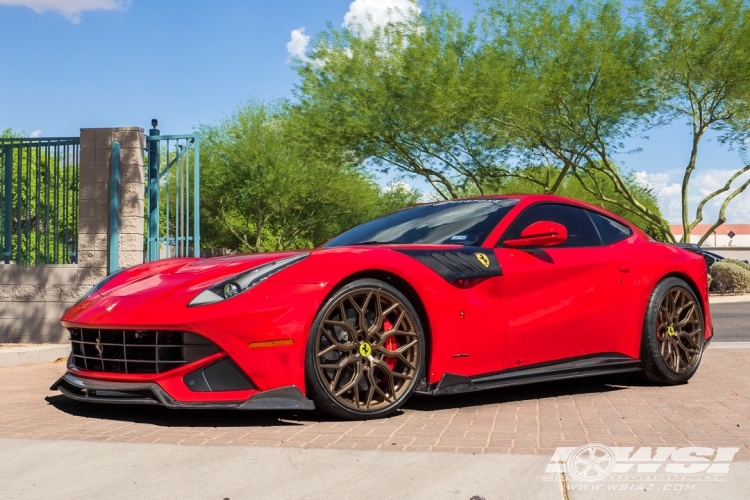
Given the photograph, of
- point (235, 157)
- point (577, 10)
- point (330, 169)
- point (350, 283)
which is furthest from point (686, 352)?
point (235, 157)

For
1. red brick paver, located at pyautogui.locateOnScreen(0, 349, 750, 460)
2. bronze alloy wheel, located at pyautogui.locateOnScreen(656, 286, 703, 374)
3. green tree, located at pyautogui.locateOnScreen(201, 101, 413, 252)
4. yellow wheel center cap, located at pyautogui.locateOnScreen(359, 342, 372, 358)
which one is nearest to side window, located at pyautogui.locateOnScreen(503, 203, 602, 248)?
bronze alloy wheel, located at pyautogui.locateOnScreen(656, 286, 703, 374)

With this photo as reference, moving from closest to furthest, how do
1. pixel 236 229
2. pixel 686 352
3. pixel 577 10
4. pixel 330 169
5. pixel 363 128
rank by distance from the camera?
→ pixel 686 352
pixel 577 10
pixel 363 128
pixel 330 169
pixel 236 229

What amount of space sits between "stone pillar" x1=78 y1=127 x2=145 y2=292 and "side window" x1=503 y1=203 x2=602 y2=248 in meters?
6.72

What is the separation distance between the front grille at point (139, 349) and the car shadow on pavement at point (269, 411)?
33 cm

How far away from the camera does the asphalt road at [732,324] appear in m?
12.4

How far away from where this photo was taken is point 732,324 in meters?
15.0

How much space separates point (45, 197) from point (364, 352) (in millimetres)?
7821

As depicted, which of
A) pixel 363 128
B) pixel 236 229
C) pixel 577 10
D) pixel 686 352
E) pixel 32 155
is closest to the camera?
pixel 686 352

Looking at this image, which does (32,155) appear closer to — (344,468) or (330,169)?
(344,468)

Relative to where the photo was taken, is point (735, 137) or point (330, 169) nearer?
point (735, 137)

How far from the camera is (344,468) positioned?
4008 mm

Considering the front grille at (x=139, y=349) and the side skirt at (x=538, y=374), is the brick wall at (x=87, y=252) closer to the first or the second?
the front grille at (x=139, y=349)

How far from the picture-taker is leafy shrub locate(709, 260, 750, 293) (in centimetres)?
2959

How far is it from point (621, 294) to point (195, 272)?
301 centimetres
